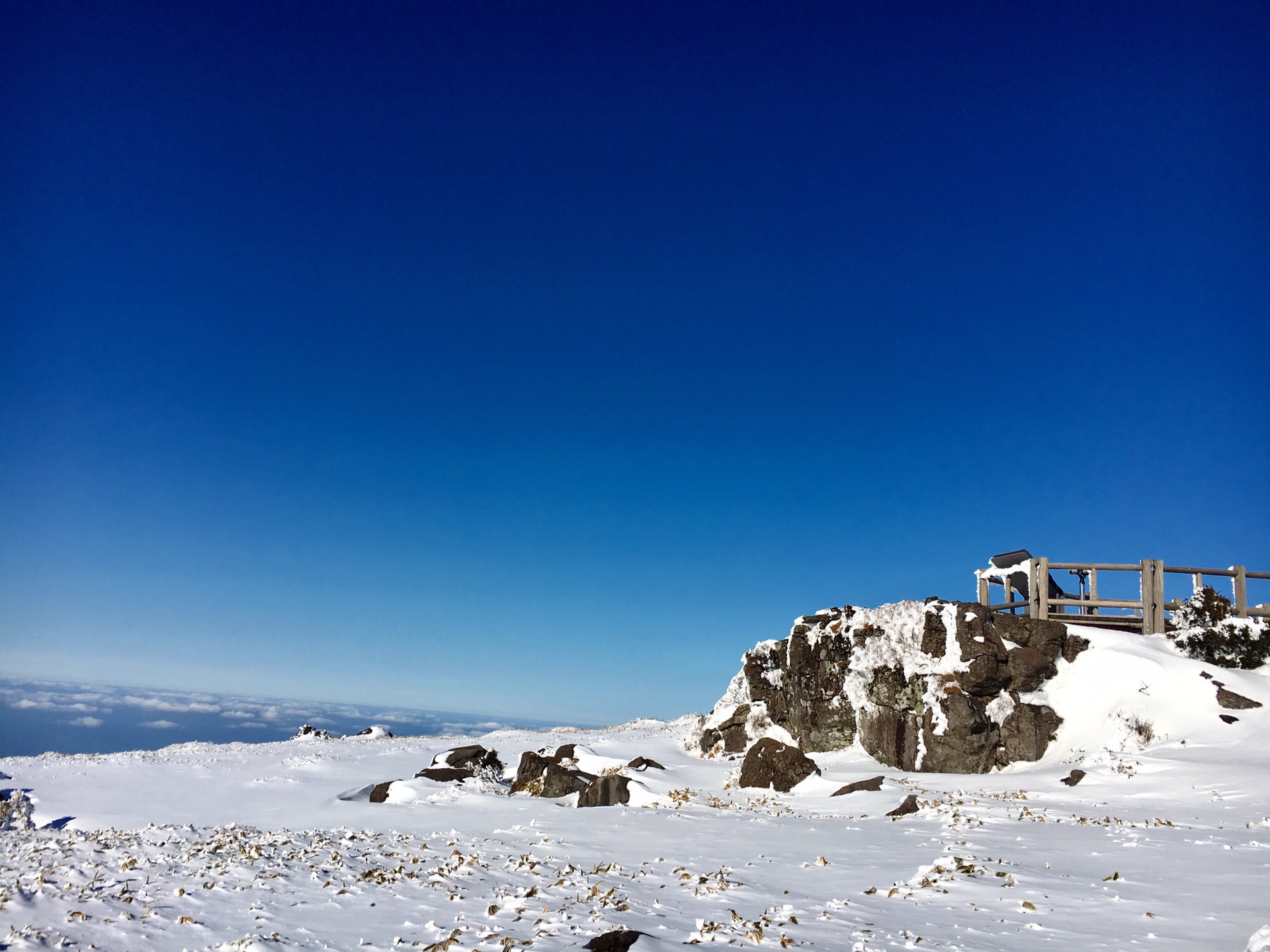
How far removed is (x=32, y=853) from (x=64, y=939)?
4.35m

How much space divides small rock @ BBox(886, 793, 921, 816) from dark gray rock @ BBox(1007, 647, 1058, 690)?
8.96 metres

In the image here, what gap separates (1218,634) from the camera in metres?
22.1

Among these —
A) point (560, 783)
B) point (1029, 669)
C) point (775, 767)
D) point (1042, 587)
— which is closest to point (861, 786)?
point (775, 767)

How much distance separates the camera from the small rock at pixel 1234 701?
65.7 ft

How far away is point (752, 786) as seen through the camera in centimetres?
2011

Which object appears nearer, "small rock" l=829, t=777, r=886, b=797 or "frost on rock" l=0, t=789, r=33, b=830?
"frost on rock" l=0, t=789, r=33, b=830

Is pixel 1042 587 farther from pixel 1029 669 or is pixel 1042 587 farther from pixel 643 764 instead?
pixel 643 764

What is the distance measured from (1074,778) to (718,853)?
435 inches

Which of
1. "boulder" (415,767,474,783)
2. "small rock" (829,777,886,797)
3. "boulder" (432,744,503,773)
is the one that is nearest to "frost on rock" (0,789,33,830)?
"boulder" (415,767,474,783)

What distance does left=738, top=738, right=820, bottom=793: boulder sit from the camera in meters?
19.6

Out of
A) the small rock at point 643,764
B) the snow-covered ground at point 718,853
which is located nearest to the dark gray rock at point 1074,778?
the snow-covered ground at point 718,853

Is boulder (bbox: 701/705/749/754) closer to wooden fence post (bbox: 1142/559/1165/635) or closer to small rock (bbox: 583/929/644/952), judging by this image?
wooden fence post (bbox: 1142/559/1165/635)

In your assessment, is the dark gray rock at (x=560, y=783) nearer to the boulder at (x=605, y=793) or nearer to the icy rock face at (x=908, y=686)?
the boulder at (x=605, y=793)

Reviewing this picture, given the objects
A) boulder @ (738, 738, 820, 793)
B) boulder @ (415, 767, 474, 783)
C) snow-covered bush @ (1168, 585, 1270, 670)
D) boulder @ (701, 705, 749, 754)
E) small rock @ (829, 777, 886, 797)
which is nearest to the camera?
small rock @ (829, 777, 886, 797)
